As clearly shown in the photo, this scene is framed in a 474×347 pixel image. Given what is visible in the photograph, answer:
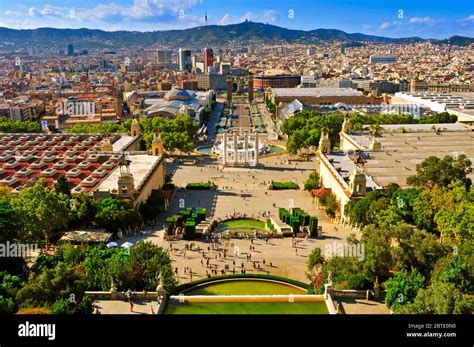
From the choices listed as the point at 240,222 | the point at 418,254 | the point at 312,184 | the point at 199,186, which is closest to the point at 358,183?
the point at 240,222

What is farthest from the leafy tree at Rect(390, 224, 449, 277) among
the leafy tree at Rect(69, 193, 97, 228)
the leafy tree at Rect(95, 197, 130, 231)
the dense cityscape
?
the leafy tree at Rect(69, 193, 97, 228)

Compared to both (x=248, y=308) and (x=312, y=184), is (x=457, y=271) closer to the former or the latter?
(x=248, y=308)

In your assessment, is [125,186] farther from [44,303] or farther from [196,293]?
[44,303]

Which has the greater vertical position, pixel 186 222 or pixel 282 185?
pixel 186 222
